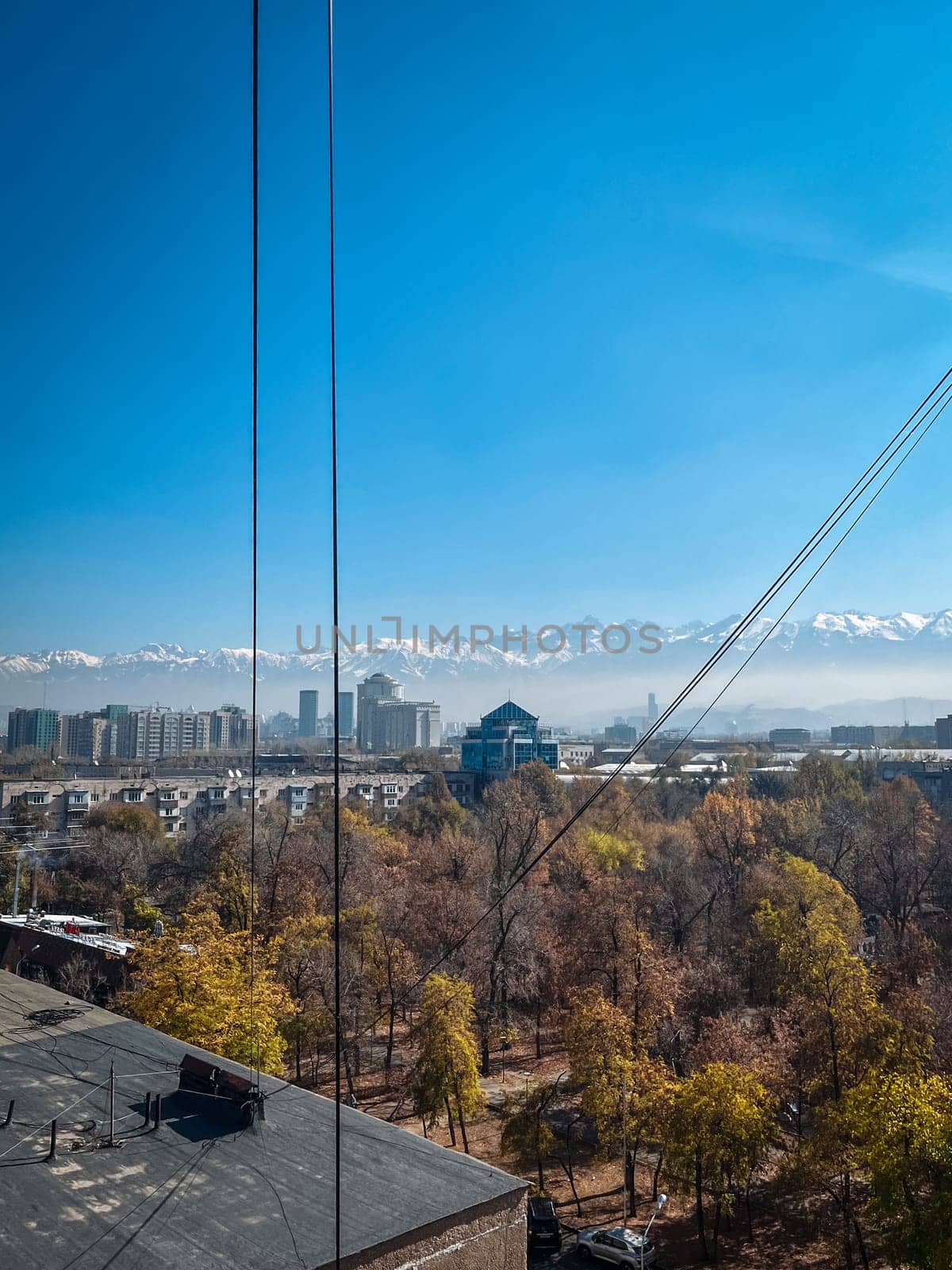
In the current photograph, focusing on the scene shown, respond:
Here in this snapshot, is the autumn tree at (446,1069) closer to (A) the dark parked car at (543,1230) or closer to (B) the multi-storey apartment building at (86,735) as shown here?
(A) the dark parked car at (543,1230)

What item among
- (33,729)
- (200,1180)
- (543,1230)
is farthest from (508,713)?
(200,1180)

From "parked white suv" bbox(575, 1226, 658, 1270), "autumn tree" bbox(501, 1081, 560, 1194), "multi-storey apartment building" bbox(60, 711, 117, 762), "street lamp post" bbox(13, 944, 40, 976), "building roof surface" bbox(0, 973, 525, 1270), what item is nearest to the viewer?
"building roof surface" bbox(0, 973, 525, 1270)

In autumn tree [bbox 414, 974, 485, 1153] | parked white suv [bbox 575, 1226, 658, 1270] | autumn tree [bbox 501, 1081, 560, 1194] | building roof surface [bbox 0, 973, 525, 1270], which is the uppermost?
building roof surface [bbox 0, 973, 525, 1270]

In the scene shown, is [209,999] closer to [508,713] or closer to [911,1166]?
[911,1166]

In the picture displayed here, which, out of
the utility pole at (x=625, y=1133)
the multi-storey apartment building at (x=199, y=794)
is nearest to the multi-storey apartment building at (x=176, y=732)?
the multi-storey apartment building at (x=199, y=794)

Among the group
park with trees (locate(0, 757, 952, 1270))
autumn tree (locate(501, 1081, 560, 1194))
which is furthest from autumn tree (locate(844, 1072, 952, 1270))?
autumn tree (locate(501, 1081, 560, 1194))

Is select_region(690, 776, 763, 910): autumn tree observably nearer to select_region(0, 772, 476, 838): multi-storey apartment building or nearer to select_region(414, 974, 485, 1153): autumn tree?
select_region(414, 974, 485, 1153): autumn tree

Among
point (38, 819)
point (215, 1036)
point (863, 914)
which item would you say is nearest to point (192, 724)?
point (38, 819)

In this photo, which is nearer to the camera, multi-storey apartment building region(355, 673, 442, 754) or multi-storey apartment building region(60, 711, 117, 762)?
multi-storey apartment building region(60, 711, 117, 762)
